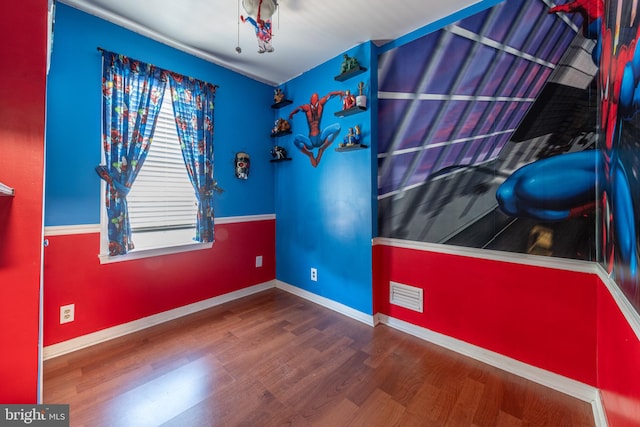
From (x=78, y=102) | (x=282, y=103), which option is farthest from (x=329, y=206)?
(x=78, y=102)

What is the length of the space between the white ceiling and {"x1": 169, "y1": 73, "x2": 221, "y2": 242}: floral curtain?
363mm

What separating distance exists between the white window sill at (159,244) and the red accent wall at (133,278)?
0.15ft

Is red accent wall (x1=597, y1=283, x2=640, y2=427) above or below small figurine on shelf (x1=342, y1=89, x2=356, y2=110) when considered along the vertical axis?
below

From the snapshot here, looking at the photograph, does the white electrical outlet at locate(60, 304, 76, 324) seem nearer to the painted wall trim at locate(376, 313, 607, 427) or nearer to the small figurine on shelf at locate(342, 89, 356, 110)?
the painted wall trim at locate(376, 313, 607, 427)

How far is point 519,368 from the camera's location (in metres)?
1.71

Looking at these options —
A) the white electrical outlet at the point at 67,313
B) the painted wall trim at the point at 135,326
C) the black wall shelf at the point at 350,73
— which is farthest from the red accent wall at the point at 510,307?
the white electrical outlet at the point at 67,313

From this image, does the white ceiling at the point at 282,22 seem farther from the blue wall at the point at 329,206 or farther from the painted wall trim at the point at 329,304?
the painted wall trim at the point at 329,304

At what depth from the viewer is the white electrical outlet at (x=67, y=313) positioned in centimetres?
191

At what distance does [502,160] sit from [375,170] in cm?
97

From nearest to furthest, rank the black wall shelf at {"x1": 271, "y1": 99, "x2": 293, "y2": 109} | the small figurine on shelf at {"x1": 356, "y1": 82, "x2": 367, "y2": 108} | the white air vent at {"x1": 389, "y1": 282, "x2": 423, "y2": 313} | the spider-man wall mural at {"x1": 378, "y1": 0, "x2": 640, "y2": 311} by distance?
the spider-man wall mural at {"x1": 378, "y1": 0, "x2": 640, "y2": 311}
the white air vent at {"x1": 389, "y1": 282, "x2": 423, "y2": 313}
the small figurine on shelf at {"x1": 356, "y1": 82, "x2": 367, "y2": 108}
the black wall shelf at {"x1": 271, "y1": 99, "x2": 293, "y2": 109}

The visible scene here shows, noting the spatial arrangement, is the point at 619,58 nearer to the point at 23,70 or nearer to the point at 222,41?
the point at 23,70

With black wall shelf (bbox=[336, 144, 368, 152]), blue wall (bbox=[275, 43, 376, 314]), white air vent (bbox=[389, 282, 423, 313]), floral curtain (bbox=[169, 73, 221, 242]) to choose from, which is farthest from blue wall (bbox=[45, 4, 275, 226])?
white air vent (bbox=[389, 282, 423, 313])

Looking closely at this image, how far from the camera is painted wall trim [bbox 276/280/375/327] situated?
242 cm

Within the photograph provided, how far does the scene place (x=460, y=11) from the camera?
1920 millimetres
